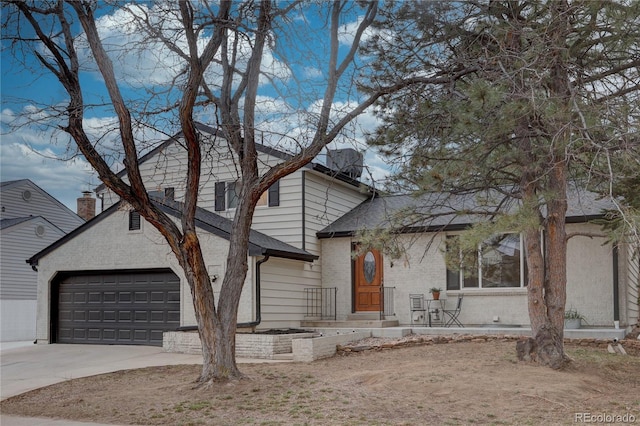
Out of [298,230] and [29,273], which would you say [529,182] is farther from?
[29,273]

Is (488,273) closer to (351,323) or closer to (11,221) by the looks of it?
(351,323)

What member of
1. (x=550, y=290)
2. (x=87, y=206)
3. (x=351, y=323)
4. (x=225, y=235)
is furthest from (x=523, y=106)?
(x=87, y=206)

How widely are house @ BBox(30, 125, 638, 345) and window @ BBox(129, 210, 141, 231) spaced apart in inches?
1.8

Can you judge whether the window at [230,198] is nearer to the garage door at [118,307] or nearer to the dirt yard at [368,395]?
the garage door at [118,307]

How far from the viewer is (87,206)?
26484 millimetres

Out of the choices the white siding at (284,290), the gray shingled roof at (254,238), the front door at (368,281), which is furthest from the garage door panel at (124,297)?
the front door at (368,281)

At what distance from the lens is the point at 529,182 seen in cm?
1064

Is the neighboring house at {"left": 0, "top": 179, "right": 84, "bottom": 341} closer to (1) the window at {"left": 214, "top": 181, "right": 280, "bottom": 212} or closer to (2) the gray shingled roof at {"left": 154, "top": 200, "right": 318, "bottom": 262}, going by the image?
(1) the window at {"left": 214, "top": 181, "right": 280, "bottom": 212}

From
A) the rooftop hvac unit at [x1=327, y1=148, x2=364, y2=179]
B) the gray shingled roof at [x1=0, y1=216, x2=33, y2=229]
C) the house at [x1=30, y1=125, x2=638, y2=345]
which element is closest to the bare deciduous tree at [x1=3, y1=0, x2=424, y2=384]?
the rooftop hvac unit at [x1=327, y1=148, x2=364, y2=179]

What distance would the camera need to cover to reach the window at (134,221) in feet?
58.1

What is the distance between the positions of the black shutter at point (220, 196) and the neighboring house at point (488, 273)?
3.16 meters

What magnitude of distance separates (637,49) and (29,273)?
2295cm

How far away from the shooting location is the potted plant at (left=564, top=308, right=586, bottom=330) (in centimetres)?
1535

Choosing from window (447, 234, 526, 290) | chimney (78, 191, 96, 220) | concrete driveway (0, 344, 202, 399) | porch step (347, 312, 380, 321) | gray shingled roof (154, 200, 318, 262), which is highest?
chimney (78, 191, 96, 220)
